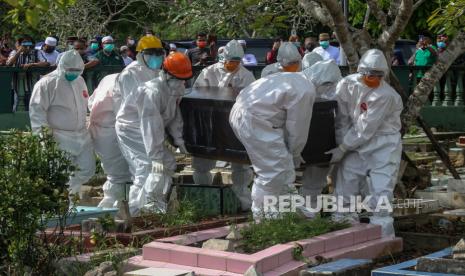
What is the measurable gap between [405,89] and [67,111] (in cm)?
809

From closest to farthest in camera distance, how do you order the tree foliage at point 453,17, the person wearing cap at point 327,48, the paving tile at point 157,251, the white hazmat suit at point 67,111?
the paving tile at point 157,251, the tree foliage at point 453,17, the white hazmat suit at point 67,111, the person wearing cap at point 327,48

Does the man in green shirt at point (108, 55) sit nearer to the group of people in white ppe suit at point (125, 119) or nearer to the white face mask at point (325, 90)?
the group of people in white ppe suit at point (125, 119)

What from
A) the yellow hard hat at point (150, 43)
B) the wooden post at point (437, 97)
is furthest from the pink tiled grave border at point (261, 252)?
the wooden post at point (437, 97)

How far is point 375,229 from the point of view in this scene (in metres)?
10.3

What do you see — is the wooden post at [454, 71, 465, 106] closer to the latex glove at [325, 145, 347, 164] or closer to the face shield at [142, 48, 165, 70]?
the face shield at [142, 48, 165, 70]

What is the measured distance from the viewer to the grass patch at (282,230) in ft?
31.1

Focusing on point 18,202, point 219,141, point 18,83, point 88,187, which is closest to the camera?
point 18,202

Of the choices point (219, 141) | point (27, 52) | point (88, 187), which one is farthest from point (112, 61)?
point (219, 141)

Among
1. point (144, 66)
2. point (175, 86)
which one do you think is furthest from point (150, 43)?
point (175, 86)

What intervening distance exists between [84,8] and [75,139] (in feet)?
43.8

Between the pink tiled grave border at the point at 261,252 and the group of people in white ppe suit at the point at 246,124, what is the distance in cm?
49

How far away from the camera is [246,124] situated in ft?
34.8

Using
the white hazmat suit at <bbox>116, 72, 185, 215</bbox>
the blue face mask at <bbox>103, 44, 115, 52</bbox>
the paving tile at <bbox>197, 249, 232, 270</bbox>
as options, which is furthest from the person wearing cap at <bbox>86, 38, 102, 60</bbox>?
the paving tile at <bbox>197, 249, 232, 270</bbox>

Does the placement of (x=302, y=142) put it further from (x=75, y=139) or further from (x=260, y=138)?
(x=75, y=139)
